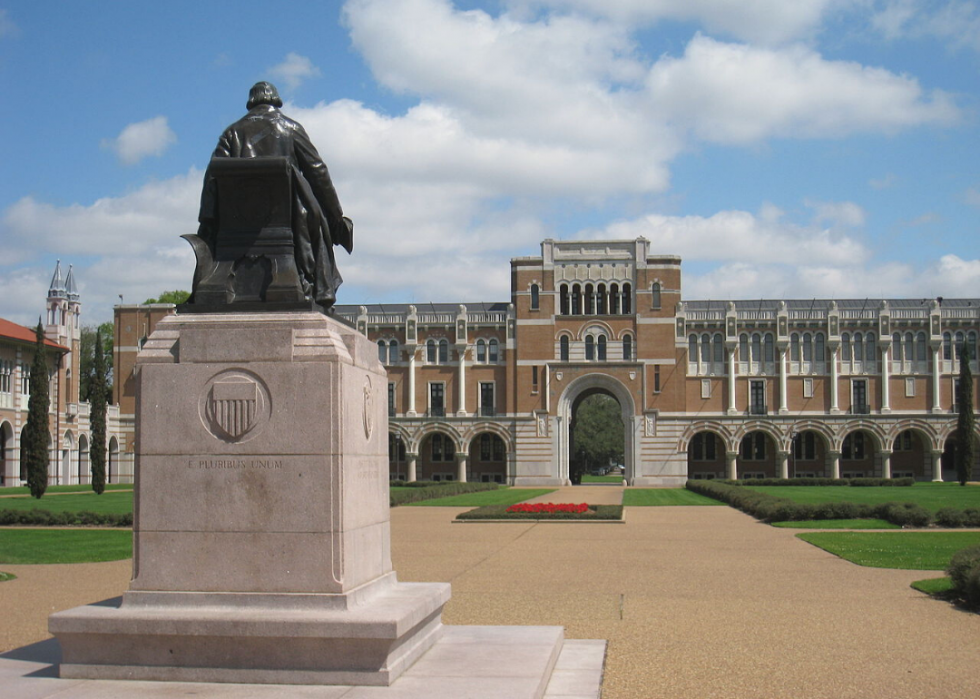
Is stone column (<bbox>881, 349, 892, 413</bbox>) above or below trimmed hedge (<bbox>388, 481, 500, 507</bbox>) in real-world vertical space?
above

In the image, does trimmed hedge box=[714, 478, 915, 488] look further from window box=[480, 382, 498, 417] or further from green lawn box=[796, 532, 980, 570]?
green lawn box=[796, 532, 980, 570]

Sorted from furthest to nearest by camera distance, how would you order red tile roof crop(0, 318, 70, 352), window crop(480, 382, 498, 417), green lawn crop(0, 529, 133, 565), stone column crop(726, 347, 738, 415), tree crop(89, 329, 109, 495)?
window crop(480, 382, 498, 417) → stone column crop(726, 347, 738, 415) → red tile roof crop(0, 318, 70, 352) → tree crop(89, 329, 109, 495) → green lawn crop(0, 529, 133, 565)

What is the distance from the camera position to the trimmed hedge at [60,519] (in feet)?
85.5

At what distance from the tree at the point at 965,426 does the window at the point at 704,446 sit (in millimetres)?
14469

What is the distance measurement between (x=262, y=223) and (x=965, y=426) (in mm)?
55424

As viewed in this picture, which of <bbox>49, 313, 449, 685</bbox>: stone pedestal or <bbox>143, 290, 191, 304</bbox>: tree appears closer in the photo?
<bbox>49, 313, 449, 685</bbox>: stone pedestal

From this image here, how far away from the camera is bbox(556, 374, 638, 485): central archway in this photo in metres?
62.4

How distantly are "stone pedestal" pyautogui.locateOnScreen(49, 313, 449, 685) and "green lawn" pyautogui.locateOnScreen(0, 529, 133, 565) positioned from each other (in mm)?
10734

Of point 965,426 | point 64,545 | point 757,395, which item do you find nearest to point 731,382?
point 757,395

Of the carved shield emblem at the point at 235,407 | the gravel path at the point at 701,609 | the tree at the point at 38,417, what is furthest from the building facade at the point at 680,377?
the carved shield emblem at the point at 235,407

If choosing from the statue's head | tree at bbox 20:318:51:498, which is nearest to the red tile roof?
tree at bbox 20:318:51:498

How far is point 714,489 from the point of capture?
42.8 meters

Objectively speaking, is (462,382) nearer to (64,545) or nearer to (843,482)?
(843,482)

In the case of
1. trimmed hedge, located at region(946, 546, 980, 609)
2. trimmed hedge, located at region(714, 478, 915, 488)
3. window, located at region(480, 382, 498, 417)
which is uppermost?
window, located at region(480, 382, 498, 417)
